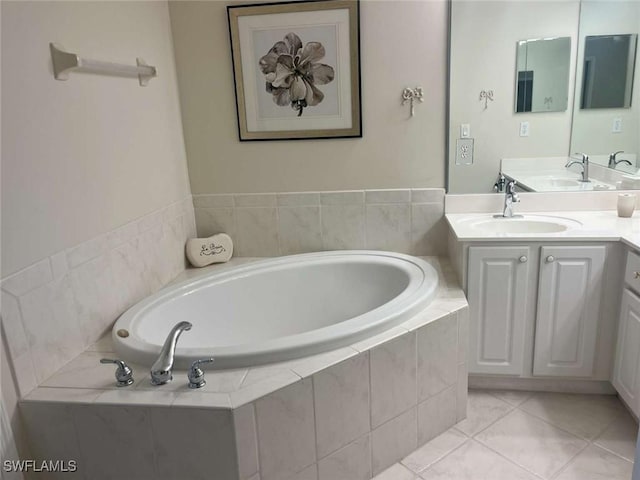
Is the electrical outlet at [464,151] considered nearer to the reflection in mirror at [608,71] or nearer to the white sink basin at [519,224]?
the white sink basin at [519,224]

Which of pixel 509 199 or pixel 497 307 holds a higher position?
pixel 509 199

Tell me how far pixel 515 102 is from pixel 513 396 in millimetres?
1503

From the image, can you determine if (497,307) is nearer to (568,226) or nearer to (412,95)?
(568,226)

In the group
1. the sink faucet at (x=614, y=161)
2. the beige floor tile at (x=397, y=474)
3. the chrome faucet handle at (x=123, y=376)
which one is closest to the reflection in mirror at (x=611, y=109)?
the sink faucet at (x=614, y=161)

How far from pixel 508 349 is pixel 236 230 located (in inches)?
63.9

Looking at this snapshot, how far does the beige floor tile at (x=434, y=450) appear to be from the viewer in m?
1.99

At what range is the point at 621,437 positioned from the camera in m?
2.09

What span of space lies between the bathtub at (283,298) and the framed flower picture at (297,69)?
74cm

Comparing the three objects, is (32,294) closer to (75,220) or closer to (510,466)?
(75,220)

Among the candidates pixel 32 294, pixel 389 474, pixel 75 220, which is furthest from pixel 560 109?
pixel 32 294

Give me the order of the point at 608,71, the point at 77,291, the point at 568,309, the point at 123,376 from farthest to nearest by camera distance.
Answer: the point at 608,71
the point at 568,309
the point at 77,291
the point at 123,376

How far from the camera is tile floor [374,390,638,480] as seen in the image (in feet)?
6.32

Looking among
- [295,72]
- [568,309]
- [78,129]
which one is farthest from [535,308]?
[78,129]

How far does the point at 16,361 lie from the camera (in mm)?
1543
